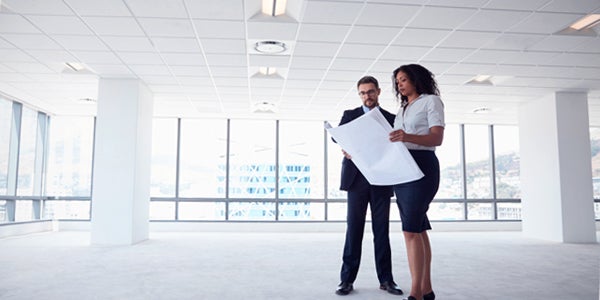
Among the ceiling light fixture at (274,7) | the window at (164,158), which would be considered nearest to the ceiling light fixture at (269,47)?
the ceiling light fixture at (274,7)

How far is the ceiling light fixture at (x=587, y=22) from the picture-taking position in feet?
15.0

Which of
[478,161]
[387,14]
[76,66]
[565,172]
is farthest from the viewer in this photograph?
[478,161]

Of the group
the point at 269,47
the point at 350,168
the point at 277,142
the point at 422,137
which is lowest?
the point at 350,168

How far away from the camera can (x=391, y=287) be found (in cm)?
289

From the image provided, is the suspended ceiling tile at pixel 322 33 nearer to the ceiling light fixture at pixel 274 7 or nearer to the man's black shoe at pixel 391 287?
the ceiling light fixture at pixel 274 7

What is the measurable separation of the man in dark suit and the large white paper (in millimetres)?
385

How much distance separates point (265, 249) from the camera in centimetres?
589

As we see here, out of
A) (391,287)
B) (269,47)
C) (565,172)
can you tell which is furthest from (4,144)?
(565,172)

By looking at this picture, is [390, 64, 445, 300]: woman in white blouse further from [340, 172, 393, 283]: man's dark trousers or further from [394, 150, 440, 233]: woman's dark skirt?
[340, 172, 393, 283]: man's dark trousers

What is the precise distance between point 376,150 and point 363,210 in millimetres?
731

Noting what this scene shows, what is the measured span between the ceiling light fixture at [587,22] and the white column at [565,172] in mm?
3005

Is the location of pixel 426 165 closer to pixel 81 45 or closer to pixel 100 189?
pixel 81 45

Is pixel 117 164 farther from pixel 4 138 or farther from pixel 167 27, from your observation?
pixel 4 138

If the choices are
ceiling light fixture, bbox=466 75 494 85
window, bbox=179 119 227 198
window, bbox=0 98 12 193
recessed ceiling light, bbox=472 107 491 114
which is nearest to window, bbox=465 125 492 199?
recessed ceiling light, bbox=472 107 491 114
